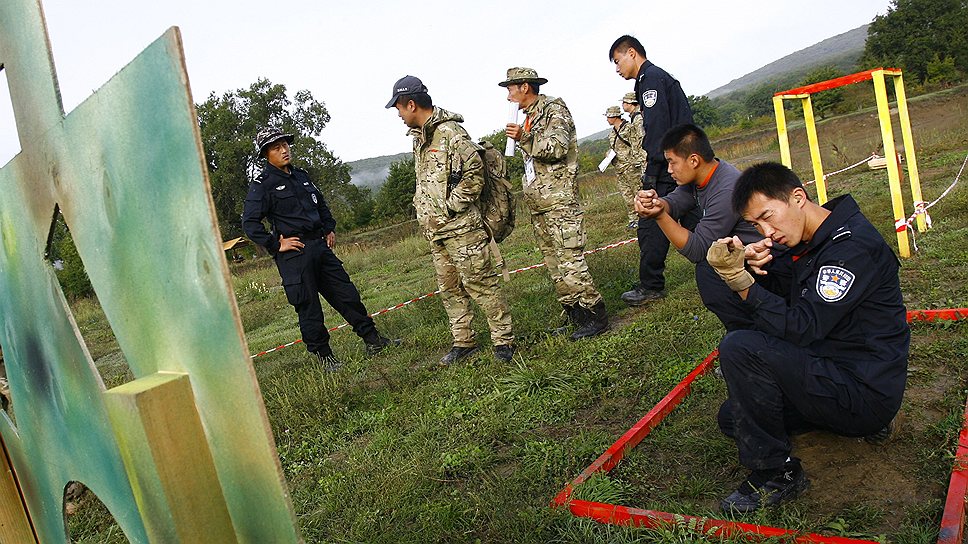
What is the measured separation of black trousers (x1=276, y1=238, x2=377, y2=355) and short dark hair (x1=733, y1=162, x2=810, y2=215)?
147 inches

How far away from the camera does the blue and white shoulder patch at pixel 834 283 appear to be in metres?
2.33

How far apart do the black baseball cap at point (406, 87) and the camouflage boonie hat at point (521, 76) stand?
2.36 ft

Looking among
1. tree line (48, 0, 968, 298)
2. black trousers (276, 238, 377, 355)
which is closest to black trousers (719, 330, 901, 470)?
black trousers (276, 238, 377, 355)

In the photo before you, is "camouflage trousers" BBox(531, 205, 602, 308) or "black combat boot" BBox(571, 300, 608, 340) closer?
"black combat boot" BBox(571, 300, 608, 340)

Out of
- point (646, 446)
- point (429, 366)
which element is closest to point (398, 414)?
point (429, 366)

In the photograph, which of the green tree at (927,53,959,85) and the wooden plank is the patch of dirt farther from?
the green tree at (927,53,959,85)

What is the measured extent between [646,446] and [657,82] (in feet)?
10.1

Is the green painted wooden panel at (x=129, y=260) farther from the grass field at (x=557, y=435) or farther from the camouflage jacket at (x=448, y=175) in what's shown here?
the camouflage jacket at (x=448, y=175)

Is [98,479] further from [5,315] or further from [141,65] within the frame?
[141,65]

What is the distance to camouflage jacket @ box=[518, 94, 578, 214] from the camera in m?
5.13

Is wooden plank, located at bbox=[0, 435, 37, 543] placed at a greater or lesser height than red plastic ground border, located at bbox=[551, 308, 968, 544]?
greater

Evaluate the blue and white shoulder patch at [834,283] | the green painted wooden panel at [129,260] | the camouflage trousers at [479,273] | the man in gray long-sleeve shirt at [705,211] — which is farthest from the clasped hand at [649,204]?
the green painted wooden panel at [129,260]

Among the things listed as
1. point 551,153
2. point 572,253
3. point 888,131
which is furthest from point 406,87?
point 888,131

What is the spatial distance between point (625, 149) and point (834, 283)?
8712 millimetres
